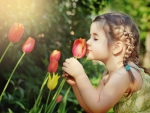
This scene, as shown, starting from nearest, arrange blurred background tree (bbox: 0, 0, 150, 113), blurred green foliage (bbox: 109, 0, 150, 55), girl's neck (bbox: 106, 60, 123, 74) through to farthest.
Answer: girl's neck (bbox: 106, 60, 123, 74), blurred background tree (bbox: 0, 0, 150, 113), blurred green foliage (bbox: 109, 0, 150, 55)

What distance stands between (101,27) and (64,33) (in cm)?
223

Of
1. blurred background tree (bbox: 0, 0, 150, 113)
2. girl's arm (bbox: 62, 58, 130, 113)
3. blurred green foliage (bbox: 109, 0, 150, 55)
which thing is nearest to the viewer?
girl's arm (bbox: 62, 58, 130, 113)

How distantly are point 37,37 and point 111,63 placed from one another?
1889 mm

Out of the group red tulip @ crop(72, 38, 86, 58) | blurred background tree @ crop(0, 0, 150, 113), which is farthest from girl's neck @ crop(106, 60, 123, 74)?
blurred background tree @ crop(0, 0, 150, 113)

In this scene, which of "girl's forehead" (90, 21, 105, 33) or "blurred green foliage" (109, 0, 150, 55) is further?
"blurred green foliage" (109, 0, 150, 55)

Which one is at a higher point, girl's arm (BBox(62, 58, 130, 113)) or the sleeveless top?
girl's arm (BBox(62, 58, 130, 113))

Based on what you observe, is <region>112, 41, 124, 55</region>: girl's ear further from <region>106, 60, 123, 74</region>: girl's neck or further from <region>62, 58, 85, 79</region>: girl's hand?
<region>62, 58, 85, 79</region>: girl's hand

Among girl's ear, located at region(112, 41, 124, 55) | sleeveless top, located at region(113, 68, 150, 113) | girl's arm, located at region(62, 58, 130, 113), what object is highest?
girl's ear, located at region(112, 41, 124, 55)

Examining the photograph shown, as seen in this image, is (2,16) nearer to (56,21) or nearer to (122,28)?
(56,21)

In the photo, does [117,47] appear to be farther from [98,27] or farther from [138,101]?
[138,101]

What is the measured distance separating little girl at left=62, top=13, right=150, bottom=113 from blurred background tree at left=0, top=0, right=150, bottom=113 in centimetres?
131

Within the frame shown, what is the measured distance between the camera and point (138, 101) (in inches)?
94.2

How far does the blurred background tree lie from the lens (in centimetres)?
366

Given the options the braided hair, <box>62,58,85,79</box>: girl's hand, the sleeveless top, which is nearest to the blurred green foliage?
the sleeveless top
